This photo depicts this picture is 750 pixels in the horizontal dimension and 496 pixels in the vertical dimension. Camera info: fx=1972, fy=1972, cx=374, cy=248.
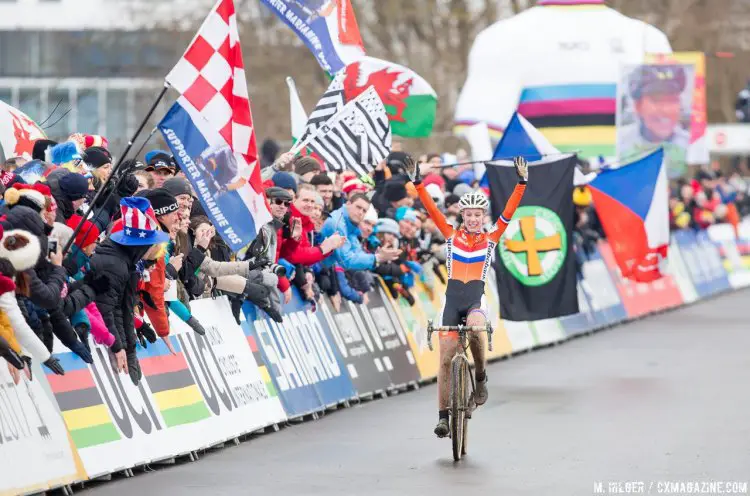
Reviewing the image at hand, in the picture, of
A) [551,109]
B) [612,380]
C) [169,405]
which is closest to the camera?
[169,405]

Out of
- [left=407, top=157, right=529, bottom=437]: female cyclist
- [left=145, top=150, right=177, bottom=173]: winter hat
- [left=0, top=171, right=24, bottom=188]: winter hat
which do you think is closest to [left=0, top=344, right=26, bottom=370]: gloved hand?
[left=0, top=171, right=24, bottom=188]: winter hat

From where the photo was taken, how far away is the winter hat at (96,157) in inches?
576

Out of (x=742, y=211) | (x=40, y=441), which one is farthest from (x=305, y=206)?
(x=742, y=211)

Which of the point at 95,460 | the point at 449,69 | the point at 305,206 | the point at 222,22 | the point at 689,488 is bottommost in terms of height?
the point at 689,488

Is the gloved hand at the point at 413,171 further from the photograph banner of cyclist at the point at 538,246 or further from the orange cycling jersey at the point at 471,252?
the photograph banner of cyclist at the point at 538,246

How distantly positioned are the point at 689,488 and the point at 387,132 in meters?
7.54

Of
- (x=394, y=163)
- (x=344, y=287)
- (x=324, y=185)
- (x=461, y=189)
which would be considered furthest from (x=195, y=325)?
(x=461, y=189)

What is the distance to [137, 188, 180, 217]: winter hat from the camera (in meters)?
14.0

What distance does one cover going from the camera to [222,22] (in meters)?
14.6

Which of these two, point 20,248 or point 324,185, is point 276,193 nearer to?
point 324,185

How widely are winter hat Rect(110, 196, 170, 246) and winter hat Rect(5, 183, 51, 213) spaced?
90 cm

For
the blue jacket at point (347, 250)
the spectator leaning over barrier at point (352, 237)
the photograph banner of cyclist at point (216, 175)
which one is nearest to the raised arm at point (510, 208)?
the photograph banner of cyclist at point (216, 175)

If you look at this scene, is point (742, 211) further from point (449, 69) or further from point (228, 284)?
point (228, 284)

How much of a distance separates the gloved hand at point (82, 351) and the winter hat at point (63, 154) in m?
2.11
